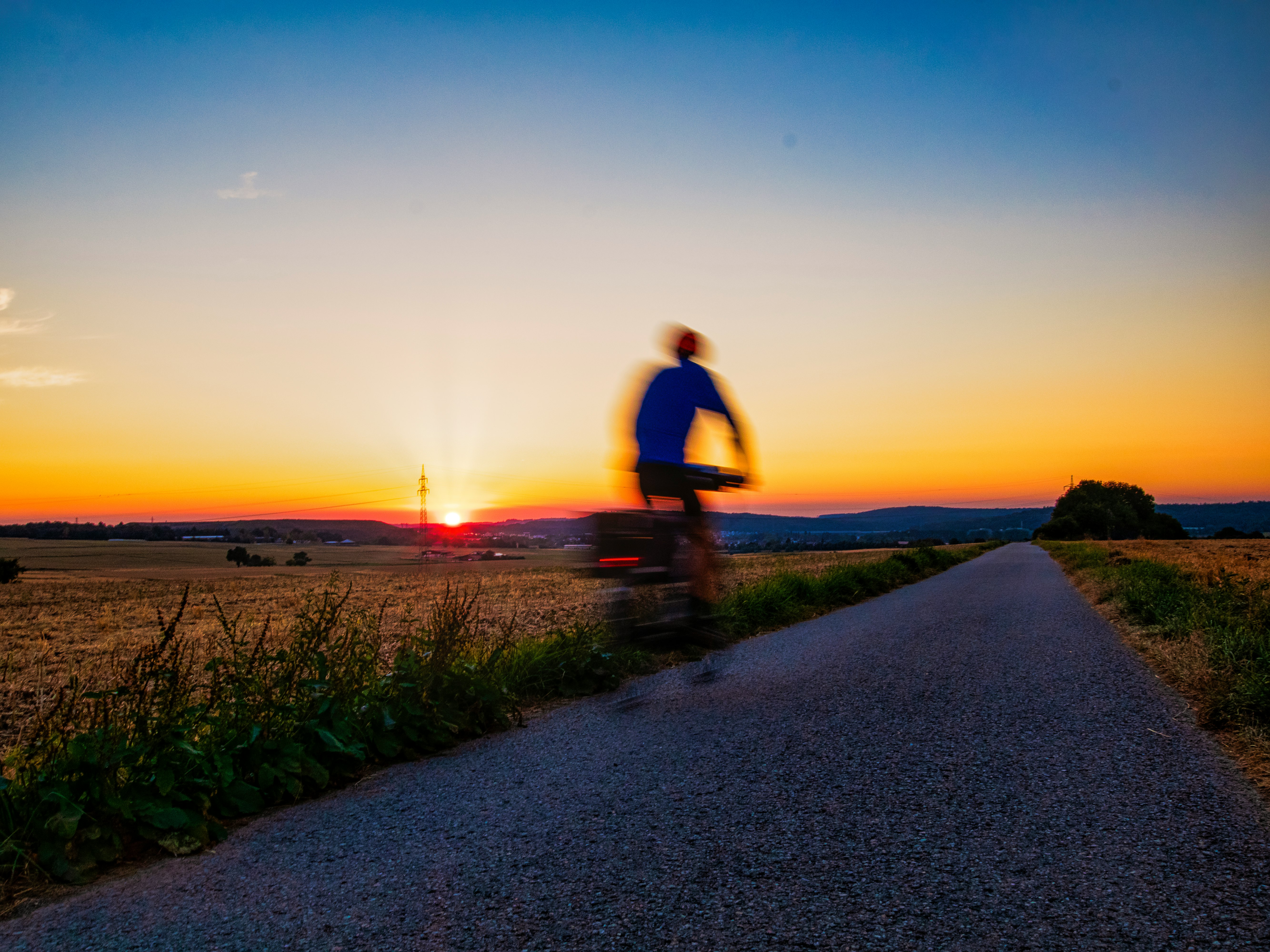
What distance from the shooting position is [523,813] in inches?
129

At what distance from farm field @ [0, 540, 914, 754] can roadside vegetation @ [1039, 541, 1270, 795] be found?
333 centimetres

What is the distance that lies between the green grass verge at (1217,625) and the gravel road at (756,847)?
294 mm

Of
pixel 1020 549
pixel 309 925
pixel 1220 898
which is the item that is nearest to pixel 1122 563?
pixel 1220 898

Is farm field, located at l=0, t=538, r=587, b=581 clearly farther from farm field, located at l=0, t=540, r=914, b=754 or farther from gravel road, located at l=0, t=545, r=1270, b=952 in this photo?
gravel road, located at l=0, t=545, r=1270, b=952

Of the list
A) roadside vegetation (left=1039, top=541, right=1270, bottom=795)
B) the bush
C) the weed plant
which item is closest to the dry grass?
roadside vegetation (left=1039, top=541, right=1270, bottom=795)

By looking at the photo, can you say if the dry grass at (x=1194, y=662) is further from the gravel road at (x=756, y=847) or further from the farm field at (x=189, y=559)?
the farm field at (x=189, y=559)

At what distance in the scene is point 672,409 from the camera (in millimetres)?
5637

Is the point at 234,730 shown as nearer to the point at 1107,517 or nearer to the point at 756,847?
the point at 756,847

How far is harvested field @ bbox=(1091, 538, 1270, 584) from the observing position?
15101 millimetres

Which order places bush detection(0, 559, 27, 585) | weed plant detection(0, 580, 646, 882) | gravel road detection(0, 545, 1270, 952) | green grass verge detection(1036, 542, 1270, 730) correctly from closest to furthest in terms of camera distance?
1. gravel road detection(0, 545, 1270, 952)
2. weed plant detection(0, 580, 646, 882)
3. green grass verge detection(1036, 542, 1270, 730)
4. bush detection(0, 559, 27, 585)

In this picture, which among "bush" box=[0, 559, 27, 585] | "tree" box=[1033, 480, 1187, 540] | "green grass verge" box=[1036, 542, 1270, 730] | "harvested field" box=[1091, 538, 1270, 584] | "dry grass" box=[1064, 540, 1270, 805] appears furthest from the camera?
"tree" box=[1033, 480, 1187, 540]

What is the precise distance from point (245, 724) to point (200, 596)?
22.9 metres

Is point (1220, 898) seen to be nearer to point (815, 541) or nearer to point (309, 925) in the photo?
point (309, 925)

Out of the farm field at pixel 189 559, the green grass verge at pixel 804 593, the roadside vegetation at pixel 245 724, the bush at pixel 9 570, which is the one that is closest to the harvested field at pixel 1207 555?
the green grass verge at pixel 804 593
